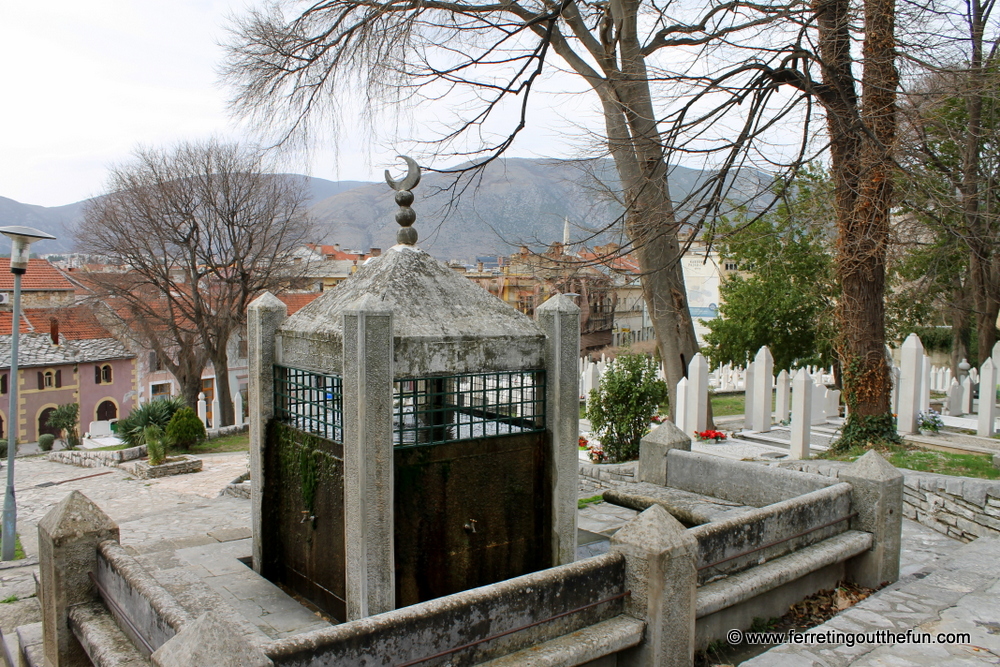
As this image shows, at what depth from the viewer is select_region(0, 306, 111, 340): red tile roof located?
34375 millimetres

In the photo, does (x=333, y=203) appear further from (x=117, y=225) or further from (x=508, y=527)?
(x=508, y=527)

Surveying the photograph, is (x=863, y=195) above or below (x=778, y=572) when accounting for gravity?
above

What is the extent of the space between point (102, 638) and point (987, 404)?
13.5 meters

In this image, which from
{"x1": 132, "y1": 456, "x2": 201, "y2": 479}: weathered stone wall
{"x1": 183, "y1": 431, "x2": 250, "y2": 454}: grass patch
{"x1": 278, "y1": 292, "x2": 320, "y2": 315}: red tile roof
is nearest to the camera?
{"x1": 132, "y1": 456, "x2": 201, "y2": 479}: weathered stone wall

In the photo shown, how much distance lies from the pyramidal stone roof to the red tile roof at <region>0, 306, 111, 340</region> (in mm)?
34290

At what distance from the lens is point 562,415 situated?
223 inches

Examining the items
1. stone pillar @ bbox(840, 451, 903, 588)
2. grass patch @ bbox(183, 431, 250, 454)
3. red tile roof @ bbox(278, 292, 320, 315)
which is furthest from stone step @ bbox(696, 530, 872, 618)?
red tile roof @ bbox(278, 292, 320, 315)

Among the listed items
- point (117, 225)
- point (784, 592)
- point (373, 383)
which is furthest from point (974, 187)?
point (117, 225)

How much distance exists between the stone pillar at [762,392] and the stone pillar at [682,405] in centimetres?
159

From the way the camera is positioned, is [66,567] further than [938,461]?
No

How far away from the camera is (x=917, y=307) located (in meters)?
20.2

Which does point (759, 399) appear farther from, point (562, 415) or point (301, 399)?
point (301, 399)

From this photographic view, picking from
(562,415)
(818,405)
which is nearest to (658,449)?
(562,415)

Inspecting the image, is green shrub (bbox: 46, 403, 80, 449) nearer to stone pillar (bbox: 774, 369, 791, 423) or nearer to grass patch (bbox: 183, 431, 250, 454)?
grass patch (bbox: 183, 431, 250, 454)
